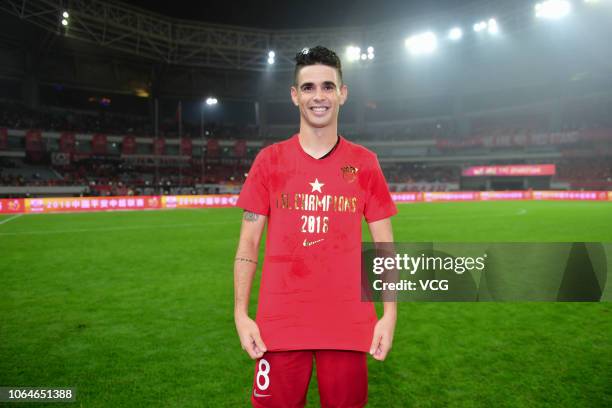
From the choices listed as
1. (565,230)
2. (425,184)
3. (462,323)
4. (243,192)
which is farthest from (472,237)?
(425,184)

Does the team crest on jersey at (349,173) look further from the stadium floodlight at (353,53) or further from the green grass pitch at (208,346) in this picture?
the stadium floodlight at (353,53)

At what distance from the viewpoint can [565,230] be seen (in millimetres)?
14227

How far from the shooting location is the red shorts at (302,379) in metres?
1.92

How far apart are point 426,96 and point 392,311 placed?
53547mm

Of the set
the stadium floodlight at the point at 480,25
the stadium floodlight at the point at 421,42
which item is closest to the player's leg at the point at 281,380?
the stadium floodlight at the point at 480,25

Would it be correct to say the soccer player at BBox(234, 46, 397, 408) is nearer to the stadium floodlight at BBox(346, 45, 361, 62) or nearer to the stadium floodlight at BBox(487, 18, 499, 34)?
the stadium floodlight at BBox(487, 18, 499, 34)

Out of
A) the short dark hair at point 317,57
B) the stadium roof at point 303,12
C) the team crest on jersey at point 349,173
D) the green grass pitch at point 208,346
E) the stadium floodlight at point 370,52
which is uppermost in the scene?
the stadium roof at point 303,12

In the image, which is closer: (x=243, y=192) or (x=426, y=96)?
(x=243, y=192)

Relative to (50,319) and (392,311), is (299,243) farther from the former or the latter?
(50,319)

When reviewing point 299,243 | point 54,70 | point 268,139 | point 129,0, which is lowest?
point 299,243

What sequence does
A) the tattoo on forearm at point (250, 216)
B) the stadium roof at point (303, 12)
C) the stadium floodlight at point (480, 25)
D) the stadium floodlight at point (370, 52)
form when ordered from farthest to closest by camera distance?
the stadium floodlight at point (370, 52) → the stadium floodlight at point (480, 25) → the stadium roof at point (303, 12) → the tattoo on forearm at point (250, 216)

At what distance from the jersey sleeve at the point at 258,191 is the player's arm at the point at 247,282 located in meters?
0.04

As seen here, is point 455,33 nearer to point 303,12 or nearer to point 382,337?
point 303,12

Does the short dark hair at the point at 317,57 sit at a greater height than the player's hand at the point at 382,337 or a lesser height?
greater
